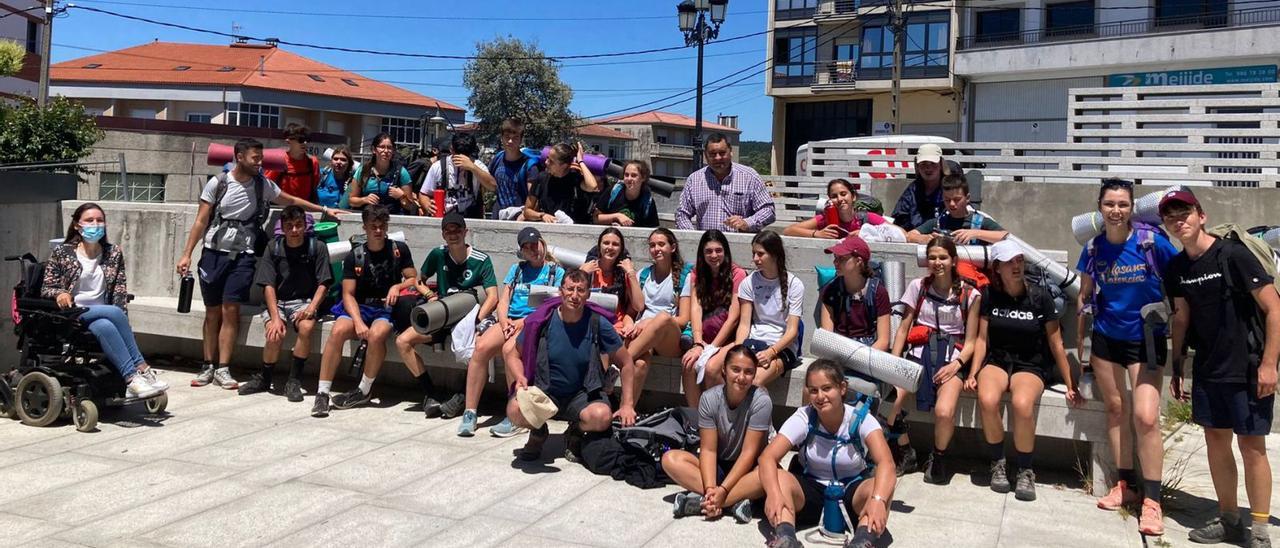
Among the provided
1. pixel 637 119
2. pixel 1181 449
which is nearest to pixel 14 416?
pixel 1181 449

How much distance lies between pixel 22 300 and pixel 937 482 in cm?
630

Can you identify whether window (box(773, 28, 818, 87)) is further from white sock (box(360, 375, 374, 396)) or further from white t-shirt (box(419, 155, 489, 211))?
white sock (box(360, 375, 374, 396))

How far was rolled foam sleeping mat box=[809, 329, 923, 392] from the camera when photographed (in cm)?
609

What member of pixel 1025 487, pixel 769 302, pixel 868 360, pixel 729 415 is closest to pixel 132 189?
pixel 769 302

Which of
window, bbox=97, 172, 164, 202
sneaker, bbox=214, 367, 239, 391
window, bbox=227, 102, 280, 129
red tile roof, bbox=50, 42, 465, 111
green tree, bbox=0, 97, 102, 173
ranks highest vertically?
red tile roof, bbox=50, 42, 465, 111

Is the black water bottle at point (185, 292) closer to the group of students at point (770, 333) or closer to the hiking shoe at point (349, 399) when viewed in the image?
the group of students at point (770, 333)

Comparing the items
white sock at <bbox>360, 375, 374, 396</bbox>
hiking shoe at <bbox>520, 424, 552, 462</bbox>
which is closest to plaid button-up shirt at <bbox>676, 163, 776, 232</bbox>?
hiking shoe at <bbox>520, 424, 552, 462</bbox>

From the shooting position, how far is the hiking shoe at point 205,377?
872 cm

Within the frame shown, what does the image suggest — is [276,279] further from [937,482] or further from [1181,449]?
[1181,449]

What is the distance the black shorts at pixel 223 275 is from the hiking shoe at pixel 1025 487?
6092 mm

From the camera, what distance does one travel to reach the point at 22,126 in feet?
85.4

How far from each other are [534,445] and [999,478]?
2.81 meters

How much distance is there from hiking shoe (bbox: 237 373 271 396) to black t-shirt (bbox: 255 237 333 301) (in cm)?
66

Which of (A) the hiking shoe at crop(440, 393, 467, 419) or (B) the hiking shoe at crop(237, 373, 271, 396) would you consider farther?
(B) the hiking shoe at crop(237, 373, 271, 396)
